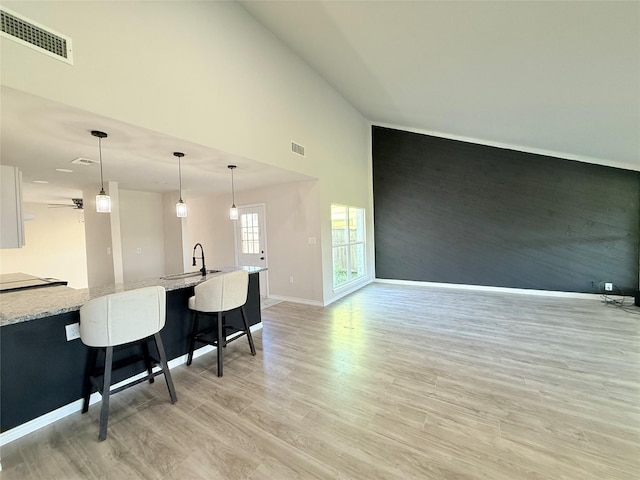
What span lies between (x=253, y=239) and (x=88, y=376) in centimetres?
386

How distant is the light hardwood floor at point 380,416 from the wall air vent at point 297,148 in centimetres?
281

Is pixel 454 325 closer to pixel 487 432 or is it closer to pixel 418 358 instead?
pixel 418 358

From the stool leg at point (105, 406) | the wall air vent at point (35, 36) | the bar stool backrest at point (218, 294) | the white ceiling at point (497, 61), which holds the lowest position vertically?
the stool leg at point (105, 406)

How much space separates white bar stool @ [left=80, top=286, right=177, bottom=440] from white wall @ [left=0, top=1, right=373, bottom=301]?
1.45 metres

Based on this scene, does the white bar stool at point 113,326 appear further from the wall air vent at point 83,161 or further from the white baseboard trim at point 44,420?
the wall air vent at point 83,161

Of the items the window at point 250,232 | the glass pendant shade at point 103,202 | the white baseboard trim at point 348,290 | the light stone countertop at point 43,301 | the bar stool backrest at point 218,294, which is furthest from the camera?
the window at point 250,232

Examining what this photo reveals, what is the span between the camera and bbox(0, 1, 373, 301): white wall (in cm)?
183

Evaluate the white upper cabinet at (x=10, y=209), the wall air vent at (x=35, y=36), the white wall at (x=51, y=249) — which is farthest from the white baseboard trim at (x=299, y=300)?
the white wall at (x=51, y=249)

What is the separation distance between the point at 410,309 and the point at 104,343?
429 centimetres

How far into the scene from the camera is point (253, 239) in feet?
19.3

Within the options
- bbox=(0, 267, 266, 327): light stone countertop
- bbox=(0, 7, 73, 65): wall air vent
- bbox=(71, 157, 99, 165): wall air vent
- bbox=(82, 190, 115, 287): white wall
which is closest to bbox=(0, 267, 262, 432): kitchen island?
bbox=(0, 267, 266, 327): light stone countertop

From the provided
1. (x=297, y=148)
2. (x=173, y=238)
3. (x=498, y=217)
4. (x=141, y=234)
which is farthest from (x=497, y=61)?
(x=141, y=234)

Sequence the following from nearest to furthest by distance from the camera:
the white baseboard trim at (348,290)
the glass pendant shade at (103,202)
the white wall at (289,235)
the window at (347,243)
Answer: the glass pendant shade at (103,202) → the white wall at (289,235) → the white baseboard trim at (348,290) → the window at (347,243)

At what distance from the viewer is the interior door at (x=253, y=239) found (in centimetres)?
568
